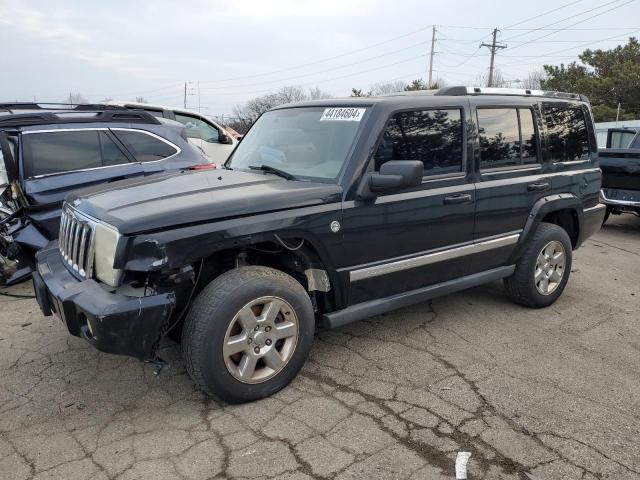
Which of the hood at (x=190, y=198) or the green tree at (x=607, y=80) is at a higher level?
the green tree at (x=607, y=80)

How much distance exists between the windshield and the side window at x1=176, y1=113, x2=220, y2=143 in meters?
5.41

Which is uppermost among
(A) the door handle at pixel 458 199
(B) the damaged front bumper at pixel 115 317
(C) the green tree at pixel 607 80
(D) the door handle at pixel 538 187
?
(C) the green tree at pixel 607 80

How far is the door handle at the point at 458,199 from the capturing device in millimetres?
3877

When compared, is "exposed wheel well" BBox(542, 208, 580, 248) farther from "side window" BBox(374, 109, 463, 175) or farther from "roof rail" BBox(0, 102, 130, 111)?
"roof rail" BBox(0, 102, 130, 111)

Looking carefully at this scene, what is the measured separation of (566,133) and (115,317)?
4.24m

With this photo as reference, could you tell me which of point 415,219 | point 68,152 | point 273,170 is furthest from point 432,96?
point 68,152

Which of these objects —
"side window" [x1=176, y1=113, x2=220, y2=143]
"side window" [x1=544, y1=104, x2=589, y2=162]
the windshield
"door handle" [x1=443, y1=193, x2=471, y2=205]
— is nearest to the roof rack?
the windshield

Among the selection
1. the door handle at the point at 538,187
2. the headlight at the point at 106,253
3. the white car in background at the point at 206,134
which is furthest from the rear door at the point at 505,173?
the white car in background at the point at 206,134

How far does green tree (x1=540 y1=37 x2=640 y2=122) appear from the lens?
31027mm

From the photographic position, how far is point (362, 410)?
3.10 meters

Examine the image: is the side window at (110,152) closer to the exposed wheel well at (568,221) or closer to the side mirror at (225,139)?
the side mirror at (225,139)

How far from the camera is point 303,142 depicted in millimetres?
3855

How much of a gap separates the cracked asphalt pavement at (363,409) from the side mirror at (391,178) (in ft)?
4.04

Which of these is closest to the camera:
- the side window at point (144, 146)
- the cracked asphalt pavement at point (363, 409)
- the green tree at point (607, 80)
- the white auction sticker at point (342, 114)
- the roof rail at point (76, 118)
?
the cracked asphalt pavement at point (363, 409)
